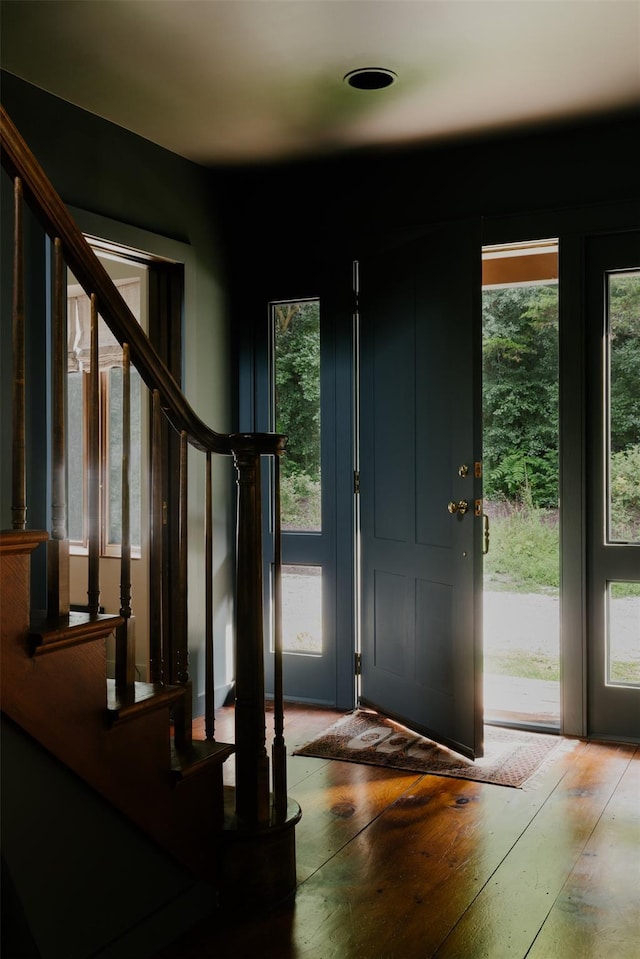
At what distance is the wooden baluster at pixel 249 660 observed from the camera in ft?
8.05

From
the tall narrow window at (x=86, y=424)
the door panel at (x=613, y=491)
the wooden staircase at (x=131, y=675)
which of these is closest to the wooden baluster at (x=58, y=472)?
the wooden staircase at (x=131, y=675)

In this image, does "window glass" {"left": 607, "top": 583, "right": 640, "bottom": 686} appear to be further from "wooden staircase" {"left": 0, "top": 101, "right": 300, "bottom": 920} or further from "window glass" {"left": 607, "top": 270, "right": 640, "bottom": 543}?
"wooden staircase" {"left": 0, "top": 101, "right": 300, "bottom": 920}

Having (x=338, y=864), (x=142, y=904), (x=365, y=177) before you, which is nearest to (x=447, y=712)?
(x=338, y=864)

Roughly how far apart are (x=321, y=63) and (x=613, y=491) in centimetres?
212

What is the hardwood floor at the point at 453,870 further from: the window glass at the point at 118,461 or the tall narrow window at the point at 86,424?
the tall narrow window at the point at 86,424

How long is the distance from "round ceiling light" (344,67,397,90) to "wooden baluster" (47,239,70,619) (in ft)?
5.80

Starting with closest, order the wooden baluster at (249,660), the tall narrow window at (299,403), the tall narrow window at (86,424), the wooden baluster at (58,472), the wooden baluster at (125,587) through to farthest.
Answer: the wooden baluster at (58,472) < the wooden baluster at (125,587) < the wooden baluster at (249,660) < the tall narrow window at (299,403) < the tall narrow window at (86,424)

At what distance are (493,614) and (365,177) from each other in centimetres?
279

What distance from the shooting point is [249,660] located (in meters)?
2.47

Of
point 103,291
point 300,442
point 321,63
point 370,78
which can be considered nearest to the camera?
point 103,291

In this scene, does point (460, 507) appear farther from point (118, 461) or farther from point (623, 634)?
point (118, 461)

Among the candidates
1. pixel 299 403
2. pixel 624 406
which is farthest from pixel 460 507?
pixel 299 403

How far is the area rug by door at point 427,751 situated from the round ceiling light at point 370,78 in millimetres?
2663

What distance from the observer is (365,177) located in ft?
14.0
